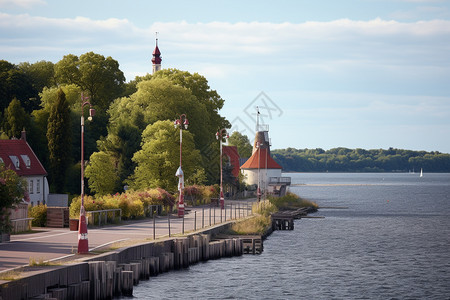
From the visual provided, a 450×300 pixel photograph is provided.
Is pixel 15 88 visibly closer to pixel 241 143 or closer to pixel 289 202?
pixel 289 202

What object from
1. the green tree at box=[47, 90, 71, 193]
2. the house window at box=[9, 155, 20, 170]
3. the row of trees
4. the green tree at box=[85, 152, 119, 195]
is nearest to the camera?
the house window at box=[9, 155, 20, 170]

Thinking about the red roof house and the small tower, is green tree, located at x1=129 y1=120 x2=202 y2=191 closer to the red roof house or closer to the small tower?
the red roof house

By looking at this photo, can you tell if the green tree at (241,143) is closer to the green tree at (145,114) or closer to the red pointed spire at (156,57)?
the red pointed spire at (156,57)

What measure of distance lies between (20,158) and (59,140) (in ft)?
25.5

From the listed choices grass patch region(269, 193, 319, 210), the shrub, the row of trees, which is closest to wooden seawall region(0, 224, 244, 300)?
the shrub

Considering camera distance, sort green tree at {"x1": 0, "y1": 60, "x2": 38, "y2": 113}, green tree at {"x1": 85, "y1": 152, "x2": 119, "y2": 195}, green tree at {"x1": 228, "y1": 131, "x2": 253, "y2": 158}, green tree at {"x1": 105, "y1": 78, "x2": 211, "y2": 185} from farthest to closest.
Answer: green tree at {"x1": 228, "y1": 131, "x2": 253, "y2": 158}, green tree at {"x1": 0, "y1": 60, "x2": 38, "y2": 113}, green tree at {"x1": 105, "y1": 78, "x2": 211, "y2": 185}, green tree at {"x1": 85, "y1": 152, "x2": 119, "y2": 195}

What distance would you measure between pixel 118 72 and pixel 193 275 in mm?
65506

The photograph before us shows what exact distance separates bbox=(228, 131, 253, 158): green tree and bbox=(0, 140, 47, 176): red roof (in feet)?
343

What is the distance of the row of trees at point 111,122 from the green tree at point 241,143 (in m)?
71.5

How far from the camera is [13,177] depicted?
108 feet

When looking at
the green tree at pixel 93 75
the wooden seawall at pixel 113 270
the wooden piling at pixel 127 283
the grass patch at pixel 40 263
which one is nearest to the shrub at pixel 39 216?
the wooden seawall at pixel 113 270

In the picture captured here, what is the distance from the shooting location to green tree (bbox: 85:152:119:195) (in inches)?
3002

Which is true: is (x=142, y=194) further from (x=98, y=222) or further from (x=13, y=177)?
(x=13, y=177)

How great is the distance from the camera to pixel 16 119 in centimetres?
8519
